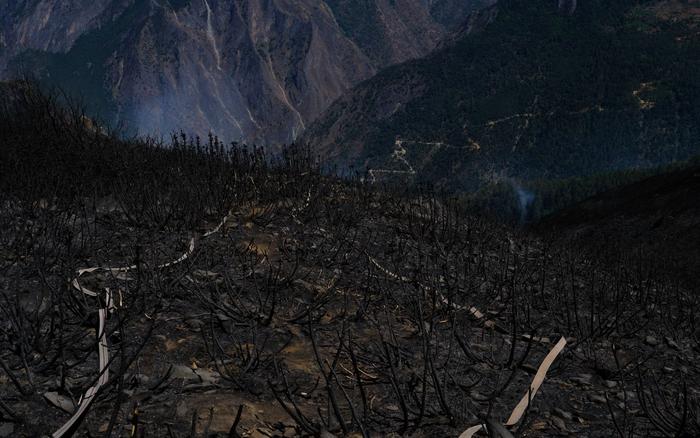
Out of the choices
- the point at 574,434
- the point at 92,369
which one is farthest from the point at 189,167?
the point at 574,434

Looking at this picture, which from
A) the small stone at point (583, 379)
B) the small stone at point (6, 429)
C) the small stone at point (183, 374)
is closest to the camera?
the small stone at point (6, 429)

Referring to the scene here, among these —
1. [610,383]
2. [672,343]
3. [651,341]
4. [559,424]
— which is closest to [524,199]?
[672,343]

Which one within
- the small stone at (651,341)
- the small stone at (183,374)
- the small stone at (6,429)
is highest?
the small stone at (6,429)

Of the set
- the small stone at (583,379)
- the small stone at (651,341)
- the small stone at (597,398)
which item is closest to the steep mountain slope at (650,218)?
the small stone at (651,341)

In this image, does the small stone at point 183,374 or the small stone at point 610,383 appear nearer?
the small stone at point 183,374

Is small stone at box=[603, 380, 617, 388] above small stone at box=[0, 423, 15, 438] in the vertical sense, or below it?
below

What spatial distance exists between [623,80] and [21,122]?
8404 inches

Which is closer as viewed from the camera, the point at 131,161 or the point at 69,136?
the point at 131,161

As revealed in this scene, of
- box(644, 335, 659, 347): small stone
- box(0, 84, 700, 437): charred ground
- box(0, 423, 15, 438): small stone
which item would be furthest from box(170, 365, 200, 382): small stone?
box(644, 335, 659, 347): small stone

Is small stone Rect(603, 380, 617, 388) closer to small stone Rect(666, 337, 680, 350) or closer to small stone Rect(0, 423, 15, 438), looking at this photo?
small stone Rect(666, 337, 680, 350)

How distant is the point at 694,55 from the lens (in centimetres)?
18775

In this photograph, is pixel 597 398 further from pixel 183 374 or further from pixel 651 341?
pixel 183 374

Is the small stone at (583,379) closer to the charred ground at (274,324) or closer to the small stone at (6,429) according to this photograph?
the charred ground at (274,324)

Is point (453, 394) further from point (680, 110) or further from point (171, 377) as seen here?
point (680, 110)
